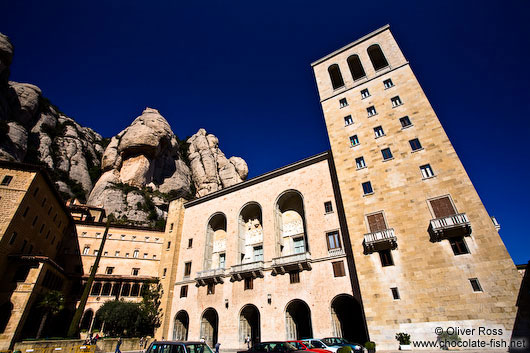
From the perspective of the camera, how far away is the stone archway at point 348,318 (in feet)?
70.6

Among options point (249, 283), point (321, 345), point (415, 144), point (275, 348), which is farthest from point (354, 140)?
point (275, 348)

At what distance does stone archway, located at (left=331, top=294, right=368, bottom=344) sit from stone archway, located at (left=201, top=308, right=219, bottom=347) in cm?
1493

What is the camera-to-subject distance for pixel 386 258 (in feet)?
65.7

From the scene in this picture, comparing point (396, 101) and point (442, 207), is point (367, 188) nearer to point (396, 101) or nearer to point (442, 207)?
point (442, 207)

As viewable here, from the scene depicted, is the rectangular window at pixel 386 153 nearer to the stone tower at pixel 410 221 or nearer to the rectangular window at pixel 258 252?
the stone tower at pixel 410 221

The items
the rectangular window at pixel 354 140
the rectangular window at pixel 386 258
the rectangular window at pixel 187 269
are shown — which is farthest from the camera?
the rectangular window at pixel 187 269

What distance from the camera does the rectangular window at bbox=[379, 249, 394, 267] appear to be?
64.6ft

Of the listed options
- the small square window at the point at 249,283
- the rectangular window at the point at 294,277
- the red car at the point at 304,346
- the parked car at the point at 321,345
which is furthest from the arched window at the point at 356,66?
the red car at the point at 304,346

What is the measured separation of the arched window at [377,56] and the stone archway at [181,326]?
40.7 meters

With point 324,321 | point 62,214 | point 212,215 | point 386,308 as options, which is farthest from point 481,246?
point 62,214

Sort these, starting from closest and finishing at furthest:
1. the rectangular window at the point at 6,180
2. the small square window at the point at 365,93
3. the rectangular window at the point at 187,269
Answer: the rectangular window at the point at 6,180
the small square window at the point at 365,93
the rectangular window at the point at 187,269

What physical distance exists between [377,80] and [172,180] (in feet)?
215

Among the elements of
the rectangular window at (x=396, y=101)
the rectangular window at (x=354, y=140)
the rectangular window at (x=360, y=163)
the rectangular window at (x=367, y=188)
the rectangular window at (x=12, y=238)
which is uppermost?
the rectangular window at (x=396, y=101)

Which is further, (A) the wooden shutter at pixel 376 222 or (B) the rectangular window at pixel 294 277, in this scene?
(B) the rectangular window at pixel 294 277
